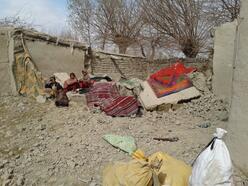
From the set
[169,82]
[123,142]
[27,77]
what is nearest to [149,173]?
[123,142]

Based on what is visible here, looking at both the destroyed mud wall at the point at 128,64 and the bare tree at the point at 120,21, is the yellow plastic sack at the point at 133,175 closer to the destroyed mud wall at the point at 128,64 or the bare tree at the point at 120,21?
the destroyed mud wall at the point at 128,64

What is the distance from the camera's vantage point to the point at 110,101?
6.38 meters

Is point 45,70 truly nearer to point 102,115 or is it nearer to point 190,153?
point 102,115

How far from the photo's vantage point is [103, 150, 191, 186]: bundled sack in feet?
8.27

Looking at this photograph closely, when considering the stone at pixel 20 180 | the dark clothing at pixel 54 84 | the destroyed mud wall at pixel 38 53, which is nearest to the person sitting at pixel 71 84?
the dark clothing at pixel 54 84

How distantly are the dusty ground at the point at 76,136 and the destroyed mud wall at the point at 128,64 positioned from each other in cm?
303

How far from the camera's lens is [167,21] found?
1434 cm

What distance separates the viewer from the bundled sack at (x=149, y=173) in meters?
2.52

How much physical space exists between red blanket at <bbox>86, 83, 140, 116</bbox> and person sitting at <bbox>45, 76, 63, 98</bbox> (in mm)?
774

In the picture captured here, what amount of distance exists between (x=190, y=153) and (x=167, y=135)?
896 mm

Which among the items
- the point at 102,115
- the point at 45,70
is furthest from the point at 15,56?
the point at 102,115

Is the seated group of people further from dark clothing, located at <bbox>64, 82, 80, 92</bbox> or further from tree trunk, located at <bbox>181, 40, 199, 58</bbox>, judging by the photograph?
tree trunk, located at <bbox>181, 40, 199, 58</bbox>

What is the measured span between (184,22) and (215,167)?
12.4 m

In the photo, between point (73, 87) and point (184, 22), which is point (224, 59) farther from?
point (184, 22)
